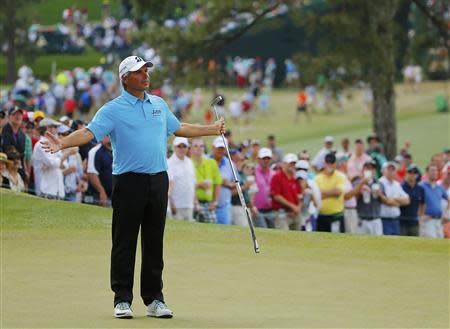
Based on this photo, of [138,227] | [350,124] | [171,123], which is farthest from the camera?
[350,124]

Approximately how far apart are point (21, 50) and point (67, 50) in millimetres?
9446

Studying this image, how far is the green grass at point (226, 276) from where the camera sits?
965cm

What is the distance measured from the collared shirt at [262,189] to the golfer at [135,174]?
978cm

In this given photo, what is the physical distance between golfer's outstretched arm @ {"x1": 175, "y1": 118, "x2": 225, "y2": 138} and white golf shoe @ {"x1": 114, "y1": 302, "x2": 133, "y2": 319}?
1.40 metres

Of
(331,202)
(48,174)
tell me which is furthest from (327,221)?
(48,174)

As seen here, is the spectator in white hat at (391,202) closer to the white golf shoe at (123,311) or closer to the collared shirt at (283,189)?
the collared shirt at (283,189)

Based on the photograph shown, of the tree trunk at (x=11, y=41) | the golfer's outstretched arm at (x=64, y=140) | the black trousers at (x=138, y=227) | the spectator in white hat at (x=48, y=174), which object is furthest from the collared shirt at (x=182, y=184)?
the tree trunk at (x=11, y=41)

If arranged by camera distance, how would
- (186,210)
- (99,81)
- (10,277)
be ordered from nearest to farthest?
Answer: 1. (10,277)
2. (186,210)
3. (99,81)

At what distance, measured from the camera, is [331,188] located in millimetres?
20266

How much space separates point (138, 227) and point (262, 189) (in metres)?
10.0

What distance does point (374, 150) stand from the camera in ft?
92.3

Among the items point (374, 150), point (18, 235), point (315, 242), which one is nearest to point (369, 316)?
point (315, 242)

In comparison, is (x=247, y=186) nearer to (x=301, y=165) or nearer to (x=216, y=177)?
(x=216, y=177)

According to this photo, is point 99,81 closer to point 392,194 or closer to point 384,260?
point 392,194
